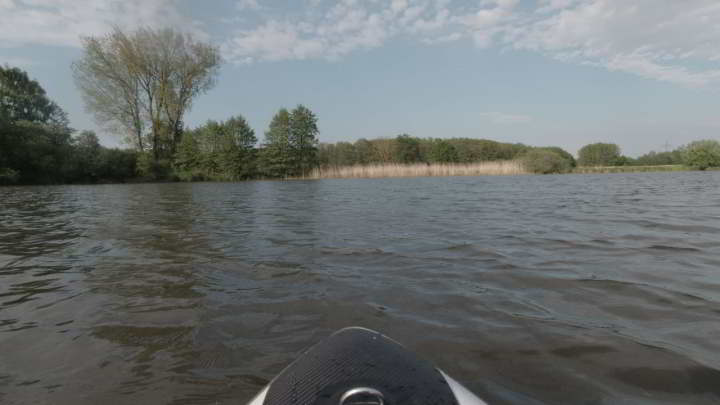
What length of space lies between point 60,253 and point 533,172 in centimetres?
3837

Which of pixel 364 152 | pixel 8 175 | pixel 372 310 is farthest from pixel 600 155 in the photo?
pixel 8 175

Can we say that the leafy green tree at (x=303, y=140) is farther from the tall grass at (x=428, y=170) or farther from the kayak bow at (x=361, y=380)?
the kayak bow at (x=361, y=380)

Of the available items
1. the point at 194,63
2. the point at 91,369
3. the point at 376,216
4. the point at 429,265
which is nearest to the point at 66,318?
the point at 91,369

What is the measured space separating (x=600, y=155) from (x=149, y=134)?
2691 inches

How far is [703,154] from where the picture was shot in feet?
114

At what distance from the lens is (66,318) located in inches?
88.7

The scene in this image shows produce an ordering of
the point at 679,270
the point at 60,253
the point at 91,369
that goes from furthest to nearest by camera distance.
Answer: the point at 60,253
the point at 679,270
the point at 91,369

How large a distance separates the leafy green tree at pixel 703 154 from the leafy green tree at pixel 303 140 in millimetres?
38976

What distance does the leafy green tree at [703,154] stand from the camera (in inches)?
1352

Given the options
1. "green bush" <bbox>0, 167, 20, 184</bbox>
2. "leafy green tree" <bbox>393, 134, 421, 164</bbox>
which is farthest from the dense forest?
"leafy green tree" <bbox>393, 134, 421, 164</bbox>

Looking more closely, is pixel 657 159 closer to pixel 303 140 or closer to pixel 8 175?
pixel 303 140

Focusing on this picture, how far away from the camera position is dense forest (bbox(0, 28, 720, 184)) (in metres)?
25.2

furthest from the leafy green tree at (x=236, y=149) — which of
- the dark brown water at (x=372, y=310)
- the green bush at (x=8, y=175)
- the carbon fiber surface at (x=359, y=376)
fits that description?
the carbon fiber surface at (x=359, y=376)

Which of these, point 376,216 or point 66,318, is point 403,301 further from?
point 376,216
